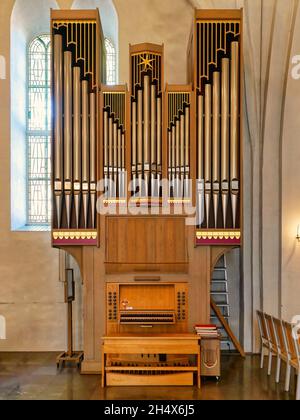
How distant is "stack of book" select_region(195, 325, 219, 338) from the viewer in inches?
358

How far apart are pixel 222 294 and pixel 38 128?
206 inches

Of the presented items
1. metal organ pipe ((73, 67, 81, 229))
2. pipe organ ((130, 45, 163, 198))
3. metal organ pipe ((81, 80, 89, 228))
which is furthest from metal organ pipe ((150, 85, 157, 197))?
metal organ pipe ((73, 67, 81, 229))

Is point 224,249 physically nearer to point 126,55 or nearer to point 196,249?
point 196,249

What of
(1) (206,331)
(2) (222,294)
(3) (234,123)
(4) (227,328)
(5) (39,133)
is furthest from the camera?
(5) (39,133)

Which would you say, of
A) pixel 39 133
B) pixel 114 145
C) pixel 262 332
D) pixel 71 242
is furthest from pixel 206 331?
pixel 39 133

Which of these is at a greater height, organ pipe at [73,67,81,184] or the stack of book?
organ pipe at [73,67,81,184]

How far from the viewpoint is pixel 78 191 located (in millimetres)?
9484

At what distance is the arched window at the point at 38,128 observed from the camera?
468 inches

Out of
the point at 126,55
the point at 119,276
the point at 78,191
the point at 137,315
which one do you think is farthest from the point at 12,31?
the point at 137,315

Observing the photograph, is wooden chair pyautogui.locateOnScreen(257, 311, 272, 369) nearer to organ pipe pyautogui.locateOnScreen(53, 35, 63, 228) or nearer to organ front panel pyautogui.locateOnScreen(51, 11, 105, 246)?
organ front panel pyautogui.locateOnScreen(51, 11, 105, 246)

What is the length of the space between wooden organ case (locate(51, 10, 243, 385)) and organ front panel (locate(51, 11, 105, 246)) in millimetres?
17

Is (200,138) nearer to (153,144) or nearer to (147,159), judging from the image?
(153,144)

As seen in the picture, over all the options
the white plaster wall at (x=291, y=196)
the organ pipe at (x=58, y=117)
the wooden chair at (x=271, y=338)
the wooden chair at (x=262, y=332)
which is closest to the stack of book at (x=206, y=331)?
the wooden chair at (x=271, y=338)

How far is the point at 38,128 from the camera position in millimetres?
11922
